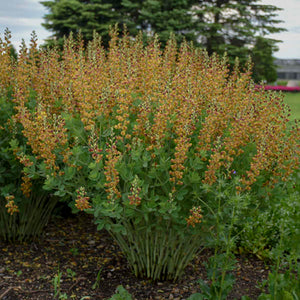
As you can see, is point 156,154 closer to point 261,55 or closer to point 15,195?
point 15,195

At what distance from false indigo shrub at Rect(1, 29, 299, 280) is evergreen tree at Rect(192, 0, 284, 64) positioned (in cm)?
1702

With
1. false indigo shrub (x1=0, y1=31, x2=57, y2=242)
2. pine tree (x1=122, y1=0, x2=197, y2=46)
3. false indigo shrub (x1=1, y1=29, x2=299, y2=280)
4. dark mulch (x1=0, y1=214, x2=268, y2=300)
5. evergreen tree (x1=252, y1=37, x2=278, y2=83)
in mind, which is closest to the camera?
false indigo shrub (x1=1, y1=29, x2=299, y2=280)

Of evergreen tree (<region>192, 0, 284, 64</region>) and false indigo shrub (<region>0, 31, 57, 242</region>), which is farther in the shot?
evergreen tree (<region>192, 0, 284, 64</region>)

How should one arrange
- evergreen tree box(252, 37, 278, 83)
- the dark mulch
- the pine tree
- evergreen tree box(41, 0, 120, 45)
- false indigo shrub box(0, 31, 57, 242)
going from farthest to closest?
evergreen tree box(252, 37, 278, 83), evergreen tree box(41, 0, 120, 45), the pine tree, false indigo shrub box(0, 31, 57, 242), the dark mulch

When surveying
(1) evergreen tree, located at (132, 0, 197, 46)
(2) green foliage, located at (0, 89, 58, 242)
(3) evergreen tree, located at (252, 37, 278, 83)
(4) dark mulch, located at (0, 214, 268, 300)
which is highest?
(1) evergreen tree, located at (132, 0, 197, 46)

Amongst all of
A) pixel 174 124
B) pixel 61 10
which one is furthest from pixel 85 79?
pixel 61 10

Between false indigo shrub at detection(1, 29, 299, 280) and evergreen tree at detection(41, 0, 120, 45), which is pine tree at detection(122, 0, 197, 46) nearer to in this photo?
evergreen tree at detection(41, 0, 120, 45)

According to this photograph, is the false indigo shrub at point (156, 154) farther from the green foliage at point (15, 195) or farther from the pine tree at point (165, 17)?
the pine tree at point (165, 17)

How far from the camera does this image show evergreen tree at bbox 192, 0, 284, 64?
66.8 feet

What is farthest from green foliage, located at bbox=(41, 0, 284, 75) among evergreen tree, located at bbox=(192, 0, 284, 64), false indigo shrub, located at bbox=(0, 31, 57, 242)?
false indigo shrub, located at bbox=(0, 31, 57, 242)

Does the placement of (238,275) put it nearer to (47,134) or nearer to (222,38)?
(47,134)

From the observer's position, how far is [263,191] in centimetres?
358

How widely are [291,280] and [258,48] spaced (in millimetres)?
19055

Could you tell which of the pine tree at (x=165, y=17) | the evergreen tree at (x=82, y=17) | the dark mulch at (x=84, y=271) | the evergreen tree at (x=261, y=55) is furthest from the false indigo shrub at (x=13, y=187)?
the evergreen tree at (x=261, y=55)
